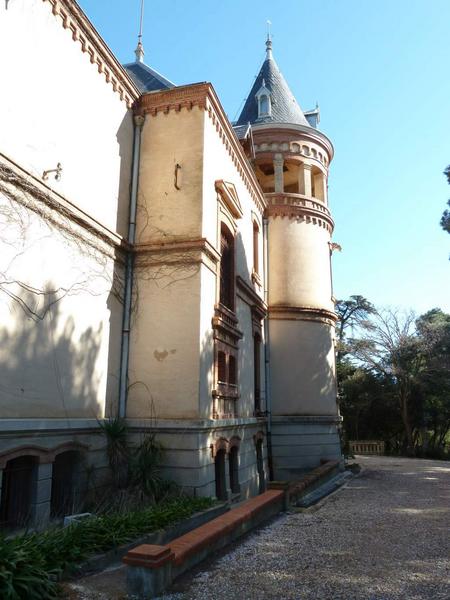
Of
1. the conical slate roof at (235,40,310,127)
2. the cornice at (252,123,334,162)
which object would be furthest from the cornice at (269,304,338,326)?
the conical slate roof at (235,40,310,127)

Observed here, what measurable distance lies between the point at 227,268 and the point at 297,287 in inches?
223

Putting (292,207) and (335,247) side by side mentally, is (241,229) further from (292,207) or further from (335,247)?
(335,247)

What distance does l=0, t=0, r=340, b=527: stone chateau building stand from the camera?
8.34 metres

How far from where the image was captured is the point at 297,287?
19.1m

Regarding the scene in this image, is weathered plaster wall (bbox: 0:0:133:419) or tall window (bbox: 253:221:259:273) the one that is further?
tall window (bbox: 253:221:259:273)

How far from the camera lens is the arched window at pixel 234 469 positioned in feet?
41.8

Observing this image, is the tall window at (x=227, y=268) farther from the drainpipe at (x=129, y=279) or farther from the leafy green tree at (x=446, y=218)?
the leafy green tree at (x=446, y=218)

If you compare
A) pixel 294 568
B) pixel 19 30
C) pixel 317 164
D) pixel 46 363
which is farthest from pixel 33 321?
pixel 317 164

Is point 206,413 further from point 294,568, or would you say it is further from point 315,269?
point 315,269

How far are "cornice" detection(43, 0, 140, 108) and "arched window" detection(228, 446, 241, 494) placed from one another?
9162 millimetres

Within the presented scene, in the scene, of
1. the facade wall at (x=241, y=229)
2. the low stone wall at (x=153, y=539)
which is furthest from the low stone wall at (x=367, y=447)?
the low stone wall at (x=153, y=539)

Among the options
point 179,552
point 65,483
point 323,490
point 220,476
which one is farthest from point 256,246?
point 179,552

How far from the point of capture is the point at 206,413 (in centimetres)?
1075

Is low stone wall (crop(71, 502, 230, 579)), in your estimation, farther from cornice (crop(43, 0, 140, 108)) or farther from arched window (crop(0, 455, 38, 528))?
cornice (crop(43, 0, 140, 108))
